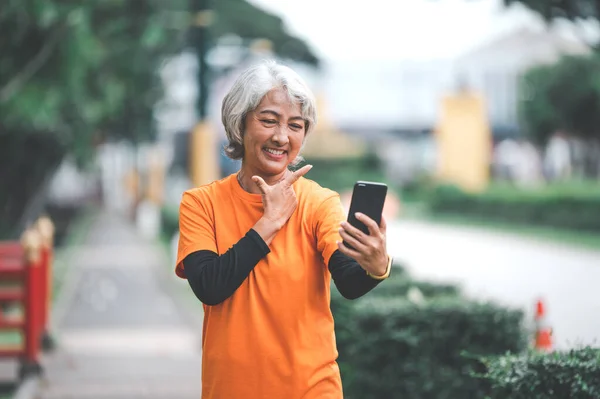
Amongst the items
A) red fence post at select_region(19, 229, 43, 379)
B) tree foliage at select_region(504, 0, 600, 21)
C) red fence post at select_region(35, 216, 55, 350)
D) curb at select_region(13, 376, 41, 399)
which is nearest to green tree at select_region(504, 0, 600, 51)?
tree foliage at select_region(504, 0, 600, 21)

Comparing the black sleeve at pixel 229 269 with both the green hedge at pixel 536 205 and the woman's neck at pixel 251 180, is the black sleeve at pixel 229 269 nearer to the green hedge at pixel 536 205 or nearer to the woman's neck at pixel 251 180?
the woman's neck at pixel 251 180

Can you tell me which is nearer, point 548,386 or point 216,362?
point 216,362

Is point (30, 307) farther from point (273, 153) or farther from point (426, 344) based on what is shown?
point (273, 153)

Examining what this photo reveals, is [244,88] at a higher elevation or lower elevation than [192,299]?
higher

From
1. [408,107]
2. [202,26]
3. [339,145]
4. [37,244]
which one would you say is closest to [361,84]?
[408,107]

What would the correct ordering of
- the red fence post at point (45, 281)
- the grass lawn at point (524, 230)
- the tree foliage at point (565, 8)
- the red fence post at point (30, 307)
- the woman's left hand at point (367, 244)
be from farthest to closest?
the grass lawn at point (524, 230)
the red fence post at point (45, 281)
the red fence post at point (30, 307)
the tree foliage at point (565, 8)
the woman's left hand at point (367, 244)

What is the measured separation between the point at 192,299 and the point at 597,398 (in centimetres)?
1174

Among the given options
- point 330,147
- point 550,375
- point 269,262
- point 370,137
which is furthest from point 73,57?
point 370,137

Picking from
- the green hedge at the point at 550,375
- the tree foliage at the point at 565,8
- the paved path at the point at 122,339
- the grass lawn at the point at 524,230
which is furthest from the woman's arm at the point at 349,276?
the grass lawn at the point at 524,230

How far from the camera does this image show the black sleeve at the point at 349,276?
9.66 ft

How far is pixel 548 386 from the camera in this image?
4086 millimetres

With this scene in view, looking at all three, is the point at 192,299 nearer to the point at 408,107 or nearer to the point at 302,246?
the point at 302,246

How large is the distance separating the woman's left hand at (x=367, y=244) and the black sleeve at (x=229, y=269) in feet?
0.86

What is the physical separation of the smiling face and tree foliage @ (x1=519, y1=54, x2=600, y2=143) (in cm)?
4020
